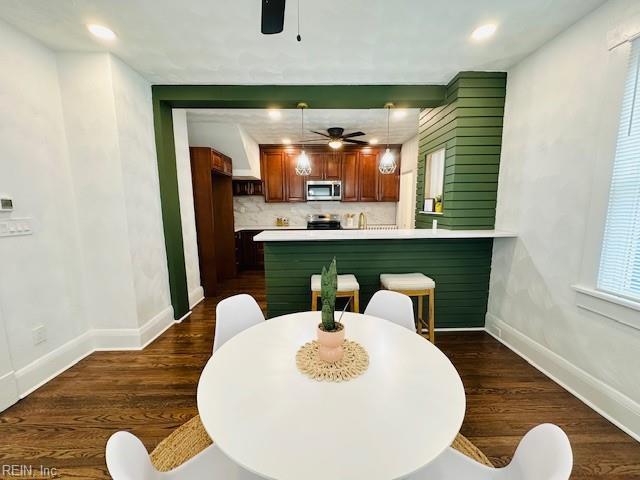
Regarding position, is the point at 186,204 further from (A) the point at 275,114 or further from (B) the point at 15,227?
(A) the point at 275,114

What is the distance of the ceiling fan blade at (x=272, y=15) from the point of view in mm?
1192

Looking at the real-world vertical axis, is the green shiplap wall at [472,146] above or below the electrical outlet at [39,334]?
above

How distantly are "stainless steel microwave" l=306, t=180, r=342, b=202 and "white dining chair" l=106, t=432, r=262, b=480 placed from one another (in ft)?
15.0

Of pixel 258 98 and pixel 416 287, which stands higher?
pixel 258 98

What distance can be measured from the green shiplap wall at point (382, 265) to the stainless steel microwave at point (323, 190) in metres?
2.76

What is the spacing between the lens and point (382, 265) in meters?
2.66

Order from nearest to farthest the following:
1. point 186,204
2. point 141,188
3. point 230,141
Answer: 1. point 141,188
2. point 186,204
3. point 230,141

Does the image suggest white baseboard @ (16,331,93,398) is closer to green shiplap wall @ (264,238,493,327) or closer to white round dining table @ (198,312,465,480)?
green shiplap wall @ (264,238,493,327)

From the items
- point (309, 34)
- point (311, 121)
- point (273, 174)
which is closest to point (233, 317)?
point (309, 34)

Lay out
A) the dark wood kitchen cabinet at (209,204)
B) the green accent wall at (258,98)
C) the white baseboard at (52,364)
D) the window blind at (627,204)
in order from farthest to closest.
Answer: the dark wood kitchen cabinet at (209,204), the green accent wall at (258,98), the white baseboard at (52,364), the window blind at (627,204)

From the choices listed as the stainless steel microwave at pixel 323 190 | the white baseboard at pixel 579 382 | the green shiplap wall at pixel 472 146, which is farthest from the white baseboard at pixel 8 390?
the stainless steel microwave at pixel 323 190

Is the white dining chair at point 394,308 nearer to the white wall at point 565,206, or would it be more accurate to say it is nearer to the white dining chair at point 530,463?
the white dining chair at point 530,463

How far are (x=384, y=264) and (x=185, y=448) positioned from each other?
6.89ft

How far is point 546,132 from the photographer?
80.9 inches
